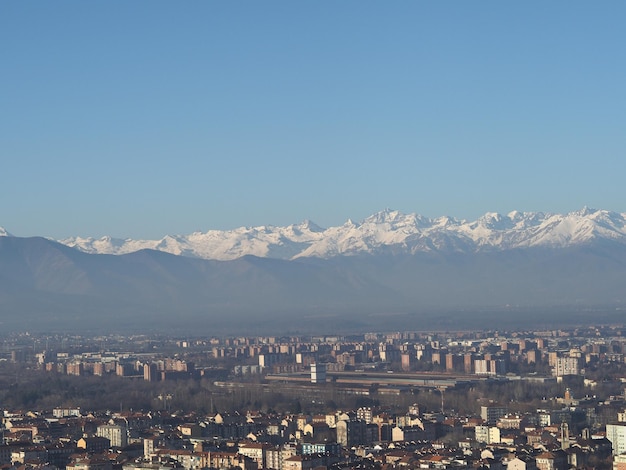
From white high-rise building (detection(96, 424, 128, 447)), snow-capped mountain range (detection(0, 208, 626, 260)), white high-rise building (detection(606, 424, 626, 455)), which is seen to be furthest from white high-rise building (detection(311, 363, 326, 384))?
snow-capped mountain range (detection(0, 208, 626, 260))

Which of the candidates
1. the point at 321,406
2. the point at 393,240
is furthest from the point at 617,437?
the point at 393,240

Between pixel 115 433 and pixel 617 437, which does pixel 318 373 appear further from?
pixel 617 437

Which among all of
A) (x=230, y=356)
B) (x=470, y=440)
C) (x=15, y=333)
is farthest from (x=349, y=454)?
(x=15, y=333)

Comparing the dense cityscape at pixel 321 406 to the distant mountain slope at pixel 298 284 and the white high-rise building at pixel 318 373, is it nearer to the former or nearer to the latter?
the white high-rise building at pixel 318 373

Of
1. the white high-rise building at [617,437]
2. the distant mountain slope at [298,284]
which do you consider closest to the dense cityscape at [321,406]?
the white high-rise building at [617,437]

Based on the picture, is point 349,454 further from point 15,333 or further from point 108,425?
point 15,333

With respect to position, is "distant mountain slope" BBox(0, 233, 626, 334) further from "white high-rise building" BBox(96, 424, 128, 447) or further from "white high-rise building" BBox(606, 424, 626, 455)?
"white high-rise building" BBox(606, 424, 626, 455)
